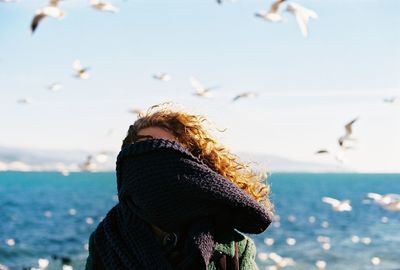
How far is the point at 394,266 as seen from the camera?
25.9 meters

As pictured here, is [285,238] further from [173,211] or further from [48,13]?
[173,211]

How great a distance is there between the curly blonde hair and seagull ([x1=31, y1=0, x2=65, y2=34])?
538 cm

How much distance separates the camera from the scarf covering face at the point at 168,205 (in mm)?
3006

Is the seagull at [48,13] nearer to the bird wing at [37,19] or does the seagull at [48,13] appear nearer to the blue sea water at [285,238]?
the bird wing at [37,19]

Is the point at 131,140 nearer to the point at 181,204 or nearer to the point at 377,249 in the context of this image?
the point at 181,204

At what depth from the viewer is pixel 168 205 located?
9.85 ft

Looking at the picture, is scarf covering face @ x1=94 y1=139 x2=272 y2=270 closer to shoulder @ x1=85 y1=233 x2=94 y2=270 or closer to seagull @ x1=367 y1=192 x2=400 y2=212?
shoulder @ x1=85 y1=233 x2=94 y2=270

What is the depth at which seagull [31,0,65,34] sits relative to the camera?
8672 millimetres

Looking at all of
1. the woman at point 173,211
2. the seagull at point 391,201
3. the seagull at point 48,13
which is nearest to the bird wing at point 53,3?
the seagull at point 48,13

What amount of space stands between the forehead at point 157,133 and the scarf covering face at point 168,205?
0.18m

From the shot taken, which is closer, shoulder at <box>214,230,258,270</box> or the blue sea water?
shoulder at <box>214,230,258,270</box>

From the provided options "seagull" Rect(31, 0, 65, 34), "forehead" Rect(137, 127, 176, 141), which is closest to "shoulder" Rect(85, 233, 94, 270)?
"forehead" Rect(137, 127, 176, 141)

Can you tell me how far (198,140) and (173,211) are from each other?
39 cm

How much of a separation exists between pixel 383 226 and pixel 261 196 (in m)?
45.4
